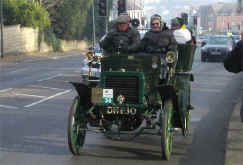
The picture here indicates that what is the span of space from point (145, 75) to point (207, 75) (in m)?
17.5

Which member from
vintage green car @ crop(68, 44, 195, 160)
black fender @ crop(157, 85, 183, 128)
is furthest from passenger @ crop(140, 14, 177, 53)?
black fender @ crop(157, 85, 183, 128)

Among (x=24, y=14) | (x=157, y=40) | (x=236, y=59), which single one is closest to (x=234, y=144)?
(x=236, y=59)

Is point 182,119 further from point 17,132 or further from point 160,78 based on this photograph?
point 17,132

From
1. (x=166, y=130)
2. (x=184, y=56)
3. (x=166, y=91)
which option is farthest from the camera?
(x=184, y=56)

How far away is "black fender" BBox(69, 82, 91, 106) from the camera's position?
8406 mm

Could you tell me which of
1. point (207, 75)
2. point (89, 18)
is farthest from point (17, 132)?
point (89, 18)

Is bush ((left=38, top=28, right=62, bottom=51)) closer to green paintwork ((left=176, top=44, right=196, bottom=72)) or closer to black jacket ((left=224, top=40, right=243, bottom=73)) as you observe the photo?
green paintwork ((left=176, top=44, right=196, bottom=72))

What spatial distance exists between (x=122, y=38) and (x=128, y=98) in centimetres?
111

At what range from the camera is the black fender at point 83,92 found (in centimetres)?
841

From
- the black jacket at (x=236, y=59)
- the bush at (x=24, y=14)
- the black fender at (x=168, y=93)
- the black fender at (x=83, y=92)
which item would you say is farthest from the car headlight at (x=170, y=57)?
the bush at (x=24, y=14)

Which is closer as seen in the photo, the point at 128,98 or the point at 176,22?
the point at 128,98

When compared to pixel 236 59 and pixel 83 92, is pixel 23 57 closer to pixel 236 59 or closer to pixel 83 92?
pixel 83 92

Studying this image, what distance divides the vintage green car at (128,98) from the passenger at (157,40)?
0.87 ft

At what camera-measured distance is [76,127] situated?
8406mm
